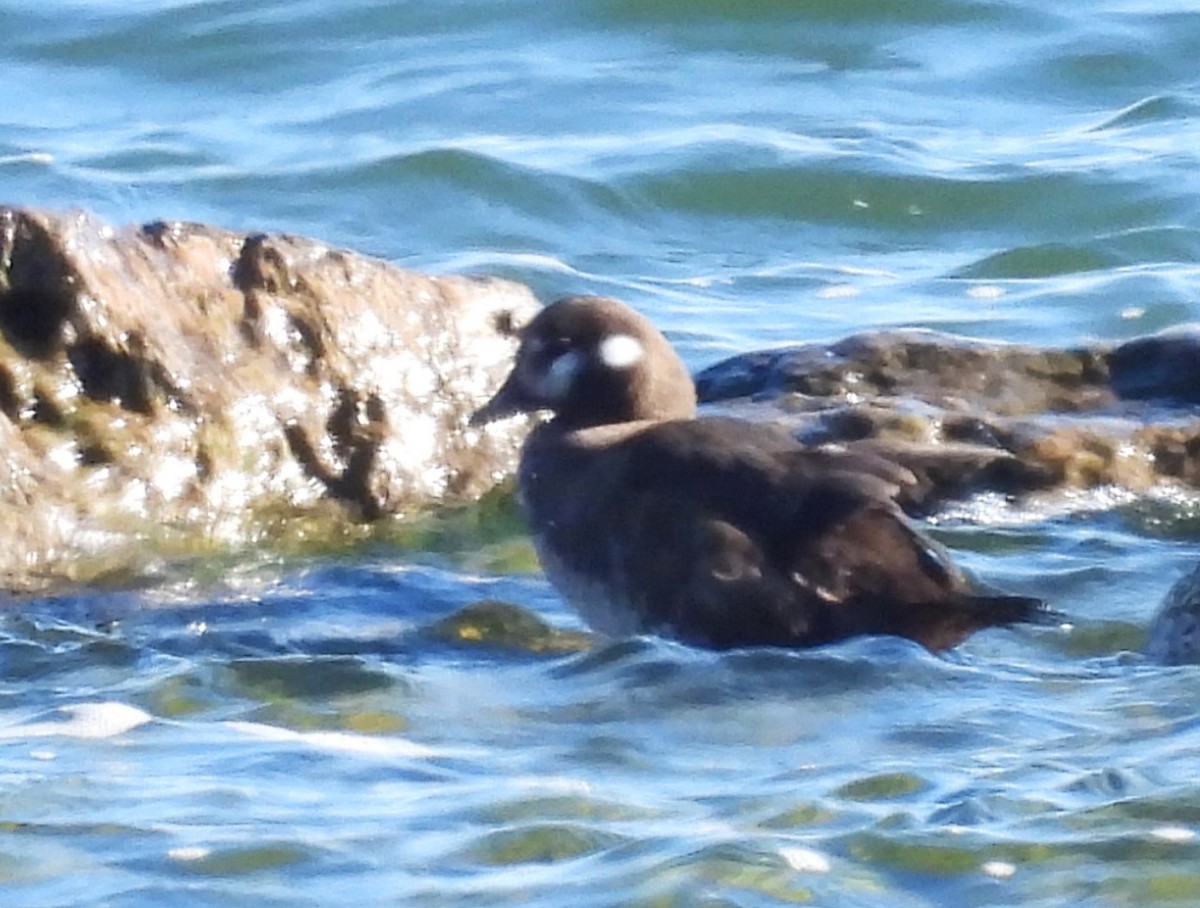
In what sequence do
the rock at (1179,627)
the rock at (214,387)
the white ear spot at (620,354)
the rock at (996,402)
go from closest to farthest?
the rock at (1179,627)
the rock at (214,387)
the white ear spot at (620,354)
the rock at (996,402)

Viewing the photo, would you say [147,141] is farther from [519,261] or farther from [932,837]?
[932,837]

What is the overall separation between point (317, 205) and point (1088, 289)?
3803mm

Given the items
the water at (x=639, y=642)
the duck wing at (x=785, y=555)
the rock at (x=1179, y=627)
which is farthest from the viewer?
the duck wing at (x=785, y=555)

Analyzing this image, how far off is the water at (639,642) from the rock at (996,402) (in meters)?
0.19

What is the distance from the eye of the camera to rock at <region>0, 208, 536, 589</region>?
7578mm

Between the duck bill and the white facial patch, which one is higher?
the white facial patch

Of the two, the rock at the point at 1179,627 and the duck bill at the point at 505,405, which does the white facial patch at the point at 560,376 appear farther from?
the rock at the point at 1179,627

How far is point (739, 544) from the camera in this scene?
671cm

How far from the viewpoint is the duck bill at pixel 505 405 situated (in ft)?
25.8

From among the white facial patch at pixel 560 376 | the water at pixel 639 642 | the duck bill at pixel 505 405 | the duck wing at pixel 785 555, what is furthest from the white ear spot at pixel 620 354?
the duck wing at pixel 785 555

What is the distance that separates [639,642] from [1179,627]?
1.35 meters

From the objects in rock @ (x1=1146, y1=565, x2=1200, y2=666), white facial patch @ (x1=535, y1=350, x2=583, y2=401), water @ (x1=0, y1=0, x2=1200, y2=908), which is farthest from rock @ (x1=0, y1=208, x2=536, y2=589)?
rock @ (x1=1146, y1=565, x2=1200, y2=666)

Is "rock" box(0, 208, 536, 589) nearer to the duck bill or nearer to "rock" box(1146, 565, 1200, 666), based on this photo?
the duck bill

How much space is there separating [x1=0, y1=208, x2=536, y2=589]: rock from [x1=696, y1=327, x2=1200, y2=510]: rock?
1023 mm
